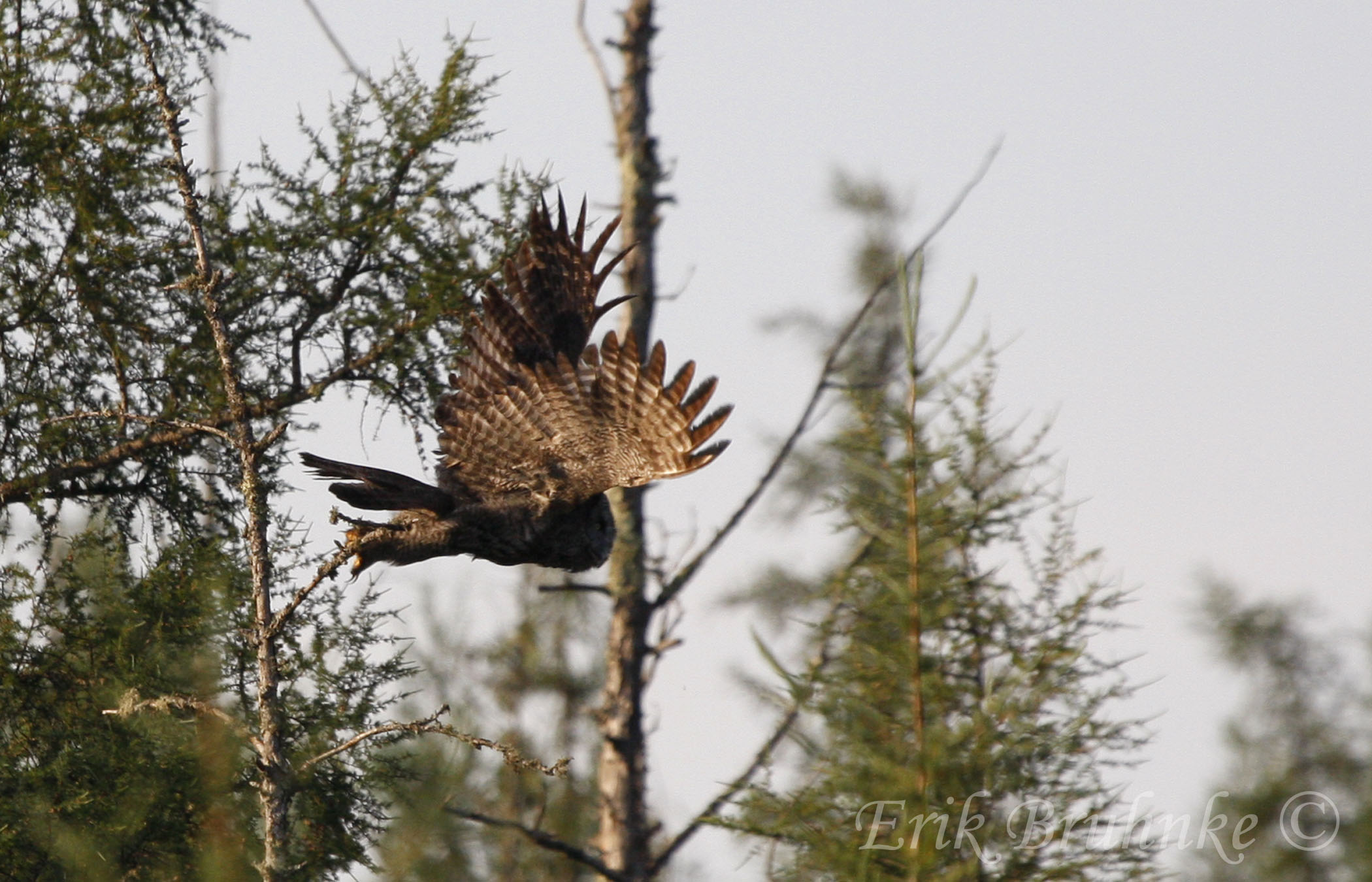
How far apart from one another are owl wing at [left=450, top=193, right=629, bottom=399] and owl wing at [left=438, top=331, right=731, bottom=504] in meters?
0.13

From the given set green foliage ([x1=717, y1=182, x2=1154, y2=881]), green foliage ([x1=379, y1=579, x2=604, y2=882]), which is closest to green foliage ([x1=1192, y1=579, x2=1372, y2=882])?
green foliage ([x1=717, y1=182, x2=1154, y2=881])

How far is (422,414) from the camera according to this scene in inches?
299

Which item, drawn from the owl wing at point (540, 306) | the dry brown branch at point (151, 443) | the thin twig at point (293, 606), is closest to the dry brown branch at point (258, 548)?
the thin twig at point (293, 606)

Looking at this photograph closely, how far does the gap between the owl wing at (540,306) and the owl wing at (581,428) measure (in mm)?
127

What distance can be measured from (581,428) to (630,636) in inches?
151

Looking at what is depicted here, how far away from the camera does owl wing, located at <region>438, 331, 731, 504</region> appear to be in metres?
5.77

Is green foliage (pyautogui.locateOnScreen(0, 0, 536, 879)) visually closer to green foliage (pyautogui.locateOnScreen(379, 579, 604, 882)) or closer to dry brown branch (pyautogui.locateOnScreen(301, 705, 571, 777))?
dry brown branch (pyautogui.locateOnScreen(301, 705, 571, 777))

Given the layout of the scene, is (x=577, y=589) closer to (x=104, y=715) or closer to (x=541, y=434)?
(x=541, y=434)

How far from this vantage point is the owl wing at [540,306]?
6746 mm

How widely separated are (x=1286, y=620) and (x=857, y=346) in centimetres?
439

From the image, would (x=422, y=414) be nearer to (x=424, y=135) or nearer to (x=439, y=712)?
(x=424, y=135)

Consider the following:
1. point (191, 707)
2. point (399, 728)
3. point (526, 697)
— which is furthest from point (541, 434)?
point (526, 697)

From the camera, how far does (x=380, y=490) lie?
242 inches

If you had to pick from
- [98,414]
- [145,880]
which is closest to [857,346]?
[145,880]
